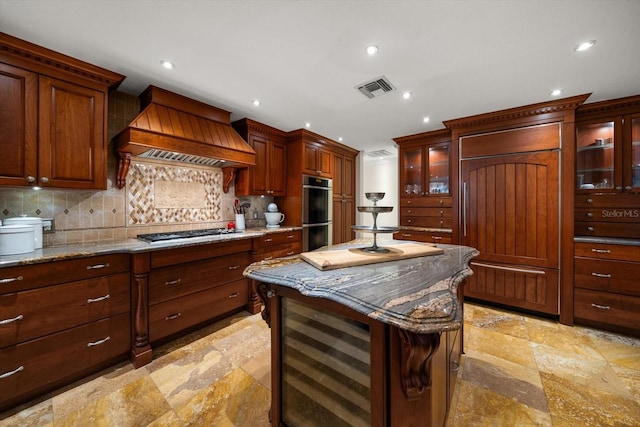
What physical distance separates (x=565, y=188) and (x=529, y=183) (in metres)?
0.31

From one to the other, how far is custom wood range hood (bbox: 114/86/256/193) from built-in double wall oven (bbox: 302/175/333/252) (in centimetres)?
110

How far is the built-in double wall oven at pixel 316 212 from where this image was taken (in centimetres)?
383

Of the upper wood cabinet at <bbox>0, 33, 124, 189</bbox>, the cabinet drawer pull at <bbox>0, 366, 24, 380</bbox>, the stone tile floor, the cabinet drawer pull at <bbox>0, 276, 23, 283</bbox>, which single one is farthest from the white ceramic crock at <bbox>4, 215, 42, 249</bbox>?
the stone tile floor

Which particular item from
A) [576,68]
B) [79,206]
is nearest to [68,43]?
[79,206]

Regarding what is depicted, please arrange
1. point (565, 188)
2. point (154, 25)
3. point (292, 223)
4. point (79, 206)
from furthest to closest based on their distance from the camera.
Result: point (292, 223)
point (565, 188)
point (79, 206)
point (154, 25)

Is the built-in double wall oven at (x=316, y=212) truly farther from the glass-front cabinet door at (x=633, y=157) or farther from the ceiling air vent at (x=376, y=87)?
the glass-front cabinet door at (x=633, y=157)

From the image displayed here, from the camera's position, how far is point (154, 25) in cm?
160

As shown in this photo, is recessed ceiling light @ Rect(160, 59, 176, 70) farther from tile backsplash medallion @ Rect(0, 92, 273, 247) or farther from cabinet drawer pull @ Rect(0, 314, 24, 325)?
cabinet drawer pull @ Rect(0, 314, 24, 325)

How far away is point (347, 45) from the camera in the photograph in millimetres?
1778

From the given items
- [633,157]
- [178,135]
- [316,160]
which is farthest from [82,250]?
[633,157]

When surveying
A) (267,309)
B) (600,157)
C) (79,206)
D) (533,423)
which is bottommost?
(533,423)

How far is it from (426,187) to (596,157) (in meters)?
1.84

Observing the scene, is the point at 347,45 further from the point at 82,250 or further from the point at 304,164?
the point at 82,250

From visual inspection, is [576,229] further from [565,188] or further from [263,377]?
[263,377]
